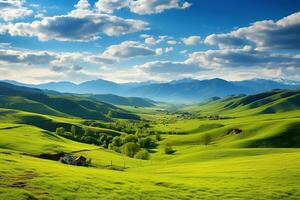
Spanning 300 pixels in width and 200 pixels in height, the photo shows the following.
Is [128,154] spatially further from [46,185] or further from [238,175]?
[46,185]

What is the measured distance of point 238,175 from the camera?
235 ft

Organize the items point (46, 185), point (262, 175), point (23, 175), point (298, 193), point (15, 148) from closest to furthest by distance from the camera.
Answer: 1. point (46, 185)
2. point (23, 175)
3. point (298, 193)
4. point (262, 175)
5. point (15, 148)

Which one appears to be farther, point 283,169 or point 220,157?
point 220,157

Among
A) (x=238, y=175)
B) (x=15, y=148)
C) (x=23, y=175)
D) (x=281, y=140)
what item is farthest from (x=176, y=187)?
(x=281, y=140)

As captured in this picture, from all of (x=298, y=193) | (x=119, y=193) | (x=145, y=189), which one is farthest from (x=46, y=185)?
(x=298, y=193)

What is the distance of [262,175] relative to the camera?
70.2 metres

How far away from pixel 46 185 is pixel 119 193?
9542 millimetres

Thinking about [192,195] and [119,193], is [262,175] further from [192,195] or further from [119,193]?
[119,193]

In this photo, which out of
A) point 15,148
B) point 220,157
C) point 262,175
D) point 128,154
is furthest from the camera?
point 128,154

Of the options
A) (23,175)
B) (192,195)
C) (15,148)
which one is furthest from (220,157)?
(23,175)

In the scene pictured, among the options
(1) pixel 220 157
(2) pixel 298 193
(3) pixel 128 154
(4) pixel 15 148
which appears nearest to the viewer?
(2) pixel 298 193

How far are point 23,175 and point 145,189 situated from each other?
1708 centimetres

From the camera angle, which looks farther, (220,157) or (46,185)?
(220,157)

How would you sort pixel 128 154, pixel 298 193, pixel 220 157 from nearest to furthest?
pixel 298 193, pixel 220 157, pixel 128 154
